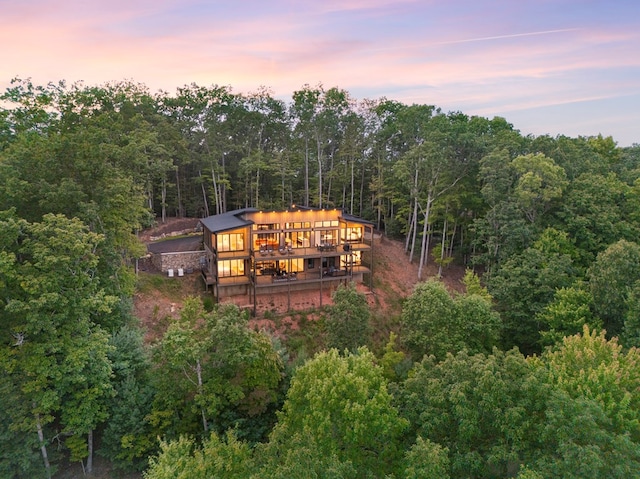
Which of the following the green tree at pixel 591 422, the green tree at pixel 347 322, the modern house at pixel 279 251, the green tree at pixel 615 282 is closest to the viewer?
the green tree at pixel 591 422

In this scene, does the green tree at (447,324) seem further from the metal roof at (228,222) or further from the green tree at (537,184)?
the metal roof at (228,222)

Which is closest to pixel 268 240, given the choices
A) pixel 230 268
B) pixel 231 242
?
pixel 231 242

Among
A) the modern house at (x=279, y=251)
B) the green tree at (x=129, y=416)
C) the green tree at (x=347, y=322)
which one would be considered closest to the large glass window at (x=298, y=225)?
the modern house at (x=279, y=251)

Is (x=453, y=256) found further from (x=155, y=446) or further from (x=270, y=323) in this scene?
(x=155, y=446)

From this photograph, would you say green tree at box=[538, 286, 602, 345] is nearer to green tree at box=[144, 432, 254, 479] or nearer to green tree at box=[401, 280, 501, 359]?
green tree at box=[401, 280, 501, 359]

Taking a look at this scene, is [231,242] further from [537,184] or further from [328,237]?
[537,184]

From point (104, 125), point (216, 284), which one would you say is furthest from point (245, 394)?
point (104, 125)
